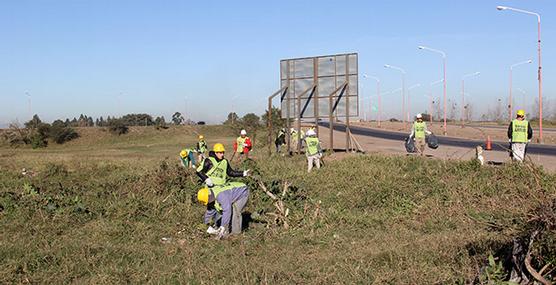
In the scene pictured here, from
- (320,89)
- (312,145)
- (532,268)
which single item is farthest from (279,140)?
(532,268)

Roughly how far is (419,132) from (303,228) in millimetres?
9069

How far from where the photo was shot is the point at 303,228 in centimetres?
981

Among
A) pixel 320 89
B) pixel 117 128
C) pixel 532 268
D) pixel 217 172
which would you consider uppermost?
pixel 320 89

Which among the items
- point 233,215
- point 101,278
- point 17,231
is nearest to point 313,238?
point 233,215

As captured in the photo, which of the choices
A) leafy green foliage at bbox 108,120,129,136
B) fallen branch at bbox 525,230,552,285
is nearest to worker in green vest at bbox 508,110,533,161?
fallen branch at bbox 525,230,552,285

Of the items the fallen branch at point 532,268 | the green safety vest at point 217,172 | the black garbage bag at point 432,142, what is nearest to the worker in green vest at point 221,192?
the green safety vest at point 217,172

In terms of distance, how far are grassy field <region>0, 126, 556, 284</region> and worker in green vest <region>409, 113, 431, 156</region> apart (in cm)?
148

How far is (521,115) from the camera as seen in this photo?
1370 centimetres

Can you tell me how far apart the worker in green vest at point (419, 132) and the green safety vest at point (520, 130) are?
4101 millimetres

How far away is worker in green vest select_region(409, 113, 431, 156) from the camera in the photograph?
17.7 m

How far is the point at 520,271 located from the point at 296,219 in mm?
5249

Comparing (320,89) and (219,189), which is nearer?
(219,189)

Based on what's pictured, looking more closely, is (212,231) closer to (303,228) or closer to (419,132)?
(303,228)

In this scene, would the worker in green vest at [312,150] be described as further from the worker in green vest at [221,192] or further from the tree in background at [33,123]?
the tree in background at [33,123]
